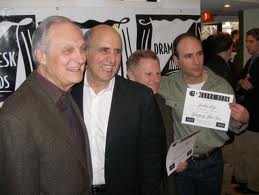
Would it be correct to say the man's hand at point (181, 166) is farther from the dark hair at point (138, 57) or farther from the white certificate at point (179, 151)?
the dark hair at point (138, 57)

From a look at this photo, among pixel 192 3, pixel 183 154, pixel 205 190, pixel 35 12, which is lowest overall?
Result: pixel 205 190

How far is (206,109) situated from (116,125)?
2.70 ft

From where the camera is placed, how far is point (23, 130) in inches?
51.6

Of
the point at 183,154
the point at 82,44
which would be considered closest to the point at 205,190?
the point at 183,154

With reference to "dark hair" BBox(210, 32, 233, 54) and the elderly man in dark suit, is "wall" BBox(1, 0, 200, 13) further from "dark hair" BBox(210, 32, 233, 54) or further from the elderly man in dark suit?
the elderly man in dark suit

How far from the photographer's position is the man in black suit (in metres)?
1.96

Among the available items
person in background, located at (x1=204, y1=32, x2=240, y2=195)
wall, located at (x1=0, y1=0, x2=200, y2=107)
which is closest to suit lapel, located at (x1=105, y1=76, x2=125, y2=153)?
person in background, located at (x1=204, y1=32, x2=240, y2=195)

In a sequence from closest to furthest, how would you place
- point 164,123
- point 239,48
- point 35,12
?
1. point 164,123
2. point 35,12
3. point 239,48

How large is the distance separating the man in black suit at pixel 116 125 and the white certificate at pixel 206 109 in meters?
0.43

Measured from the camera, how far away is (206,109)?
7.93 ft

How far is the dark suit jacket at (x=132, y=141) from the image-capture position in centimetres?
195

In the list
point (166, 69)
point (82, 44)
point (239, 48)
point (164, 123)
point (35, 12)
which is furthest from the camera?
point (239, 48)

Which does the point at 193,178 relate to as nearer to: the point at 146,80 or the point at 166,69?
the point at 146,80

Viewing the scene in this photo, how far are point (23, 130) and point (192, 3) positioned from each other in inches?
123
